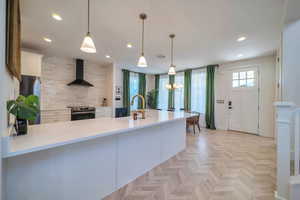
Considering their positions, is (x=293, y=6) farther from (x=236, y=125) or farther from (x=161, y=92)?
(x=161, y=92)

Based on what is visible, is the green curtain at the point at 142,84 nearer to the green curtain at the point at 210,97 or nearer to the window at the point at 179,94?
the window at the point at 179,94

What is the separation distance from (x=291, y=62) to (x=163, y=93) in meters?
5.74

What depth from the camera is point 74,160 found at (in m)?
1.42

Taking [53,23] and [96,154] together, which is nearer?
[96,154]

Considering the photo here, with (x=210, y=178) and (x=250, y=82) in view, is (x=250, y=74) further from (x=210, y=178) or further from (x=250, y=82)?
(x=210, y=178)

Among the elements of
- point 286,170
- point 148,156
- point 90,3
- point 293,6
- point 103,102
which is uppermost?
point 90,3

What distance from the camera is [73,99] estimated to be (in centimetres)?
523

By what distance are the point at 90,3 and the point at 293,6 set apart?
3021 millimetres

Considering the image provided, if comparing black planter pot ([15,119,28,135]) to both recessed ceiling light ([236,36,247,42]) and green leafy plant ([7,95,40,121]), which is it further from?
recessed ceiling light ([236,36,247,42])

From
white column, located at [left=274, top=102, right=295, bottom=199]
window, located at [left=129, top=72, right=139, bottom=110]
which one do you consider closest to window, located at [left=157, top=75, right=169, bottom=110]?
window, located at [left=129, top=72, right=139, bottom=110]

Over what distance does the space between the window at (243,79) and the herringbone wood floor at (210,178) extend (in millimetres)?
2604

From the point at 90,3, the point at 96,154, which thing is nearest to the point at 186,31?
the point at 90,3

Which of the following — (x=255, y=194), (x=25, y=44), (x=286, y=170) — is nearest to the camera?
(x=286, y=170)

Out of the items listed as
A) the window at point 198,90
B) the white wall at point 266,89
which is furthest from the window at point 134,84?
the white wall at point 266,89
